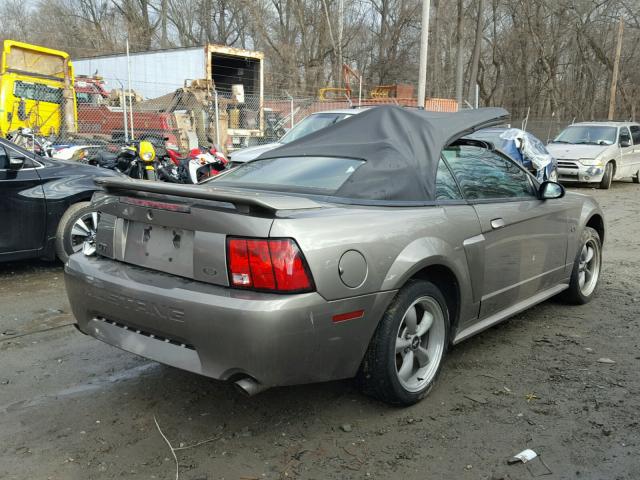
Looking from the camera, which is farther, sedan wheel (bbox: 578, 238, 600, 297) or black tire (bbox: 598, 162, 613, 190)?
black tire (bbox: 598, 162, 613, 190)

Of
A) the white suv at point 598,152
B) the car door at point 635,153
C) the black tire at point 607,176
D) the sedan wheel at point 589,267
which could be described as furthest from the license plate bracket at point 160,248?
the car door at point 635,153

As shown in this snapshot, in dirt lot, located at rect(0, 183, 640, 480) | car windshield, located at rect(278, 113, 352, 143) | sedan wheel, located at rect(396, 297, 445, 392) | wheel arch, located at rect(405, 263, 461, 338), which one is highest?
car windshield, located at rect(278, 113, 352, 143)

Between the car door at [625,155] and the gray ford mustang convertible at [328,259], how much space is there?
13.2m

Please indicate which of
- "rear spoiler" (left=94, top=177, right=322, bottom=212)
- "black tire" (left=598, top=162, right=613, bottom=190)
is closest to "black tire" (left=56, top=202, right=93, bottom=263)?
"rear spoiler" (left=94, top=177, right=322, bottom=212)

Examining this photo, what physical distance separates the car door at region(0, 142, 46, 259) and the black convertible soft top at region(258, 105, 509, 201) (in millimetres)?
2974

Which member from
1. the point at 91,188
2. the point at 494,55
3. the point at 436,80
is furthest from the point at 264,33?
the point at 91,188

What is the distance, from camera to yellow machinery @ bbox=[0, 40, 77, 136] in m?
13.4

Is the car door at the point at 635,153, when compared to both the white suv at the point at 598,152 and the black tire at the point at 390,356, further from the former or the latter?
the black tire at the point at 390,356

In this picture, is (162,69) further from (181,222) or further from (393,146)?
(181,222)

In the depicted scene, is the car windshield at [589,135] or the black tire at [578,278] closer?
the black tire at [578,278]

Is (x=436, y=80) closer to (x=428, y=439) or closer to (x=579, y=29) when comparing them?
(x=579, y=29)

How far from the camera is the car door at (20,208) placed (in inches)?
223

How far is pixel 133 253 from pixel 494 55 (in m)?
42.9

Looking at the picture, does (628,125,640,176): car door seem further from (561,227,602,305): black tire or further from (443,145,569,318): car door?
(443,145,569,318): car door
